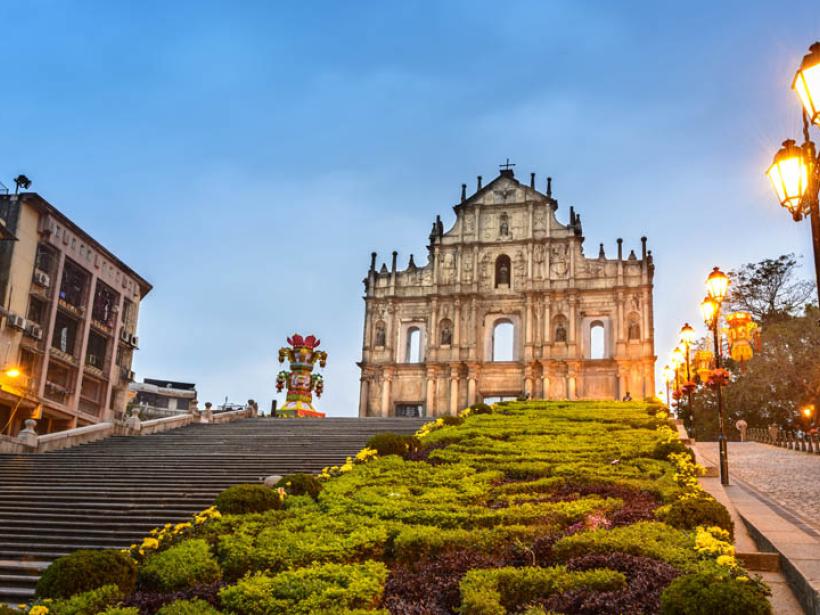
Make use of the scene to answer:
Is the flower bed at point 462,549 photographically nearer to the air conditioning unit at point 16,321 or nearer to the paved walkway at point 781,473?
the paved walkway at point 781,473

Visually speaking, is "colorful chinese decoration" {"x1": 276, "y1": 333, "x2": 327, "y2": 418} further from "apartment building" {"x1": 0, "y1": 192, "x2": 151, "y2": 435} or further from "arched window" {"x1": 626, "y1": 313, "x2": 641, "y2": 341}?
"arched window" {"x1": 626, "y1": 313, "x2": 641, "y2": 341}

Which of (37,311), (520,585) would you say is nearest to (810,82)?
(520,585)

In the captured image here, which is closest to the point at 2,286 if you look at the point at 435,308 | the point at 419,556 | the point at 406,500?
the point at 435,308

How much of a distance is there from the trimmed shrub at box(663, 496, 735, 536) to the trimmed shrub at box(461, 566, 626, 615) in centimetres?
270

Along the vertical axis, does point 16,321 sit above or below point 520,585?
above

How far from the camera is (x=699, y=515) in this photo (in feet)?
41.2

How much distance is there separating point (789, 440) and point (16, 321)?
1394 inches

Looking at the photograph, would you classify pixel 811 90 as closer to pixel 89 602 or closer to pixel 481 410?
pixel 89 602

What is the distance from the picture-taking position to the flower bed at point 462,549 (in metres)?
10.1

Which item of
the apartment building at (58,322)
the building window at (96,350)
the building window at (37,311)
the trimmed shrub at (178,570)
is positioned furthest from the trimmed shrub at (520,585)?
the building window at (96,350)

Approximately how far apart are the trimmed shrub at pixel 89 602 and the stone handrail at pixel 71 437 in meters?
16.2

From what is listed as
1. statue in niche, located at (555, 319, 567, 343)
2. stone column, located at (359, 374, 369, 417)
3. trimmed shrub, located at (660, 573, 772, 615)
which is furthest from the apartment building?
trimmed shrub, located at (660, 573, 772, 615)

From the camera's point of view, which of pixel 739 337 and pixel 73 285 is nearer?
pixel 739 337

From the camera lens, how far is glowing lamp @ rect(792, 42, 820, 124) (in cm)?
795
